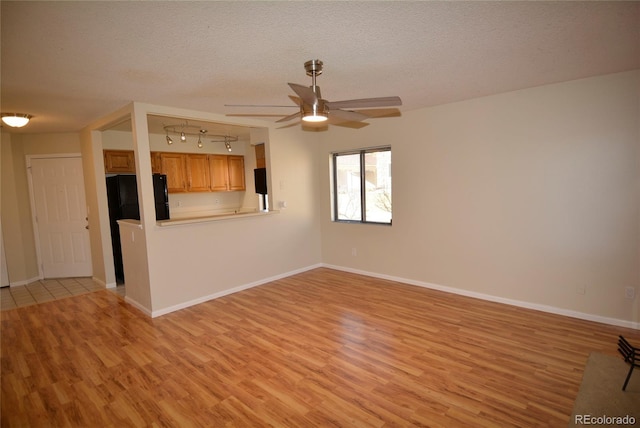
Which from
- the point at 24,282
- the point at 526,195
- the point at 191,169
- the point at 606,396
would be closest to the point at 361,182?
the point at 526,195

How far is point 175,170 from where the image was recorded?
5.94m

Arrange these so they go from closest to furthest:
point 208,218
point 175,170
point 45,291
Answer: point 208,218 → point 45,291 → point 175,170

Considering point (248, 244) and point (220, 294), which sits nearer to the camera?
point (220, 294)

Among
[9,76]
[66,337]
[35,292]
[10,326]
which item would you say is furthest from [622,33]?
[35,292]

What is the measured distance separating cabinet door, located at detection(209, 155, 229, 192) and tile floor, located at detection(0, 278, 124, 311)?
254 cm

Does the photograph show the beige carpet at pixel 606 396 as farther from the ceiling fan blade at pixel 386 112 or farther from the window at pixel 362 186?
the ceiling fan blade at pixel 386 112

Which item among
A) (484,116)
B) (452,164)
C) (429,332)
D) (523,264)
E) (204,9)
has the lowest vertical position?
(429,332)

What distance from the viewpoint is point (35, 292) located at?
16.0 feet

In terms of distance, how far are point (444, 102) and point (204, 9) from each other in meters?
3.13

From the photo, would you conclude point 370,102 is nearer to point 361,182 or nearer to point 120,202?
point 361,182

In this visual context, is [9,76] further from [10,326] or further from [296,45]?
[10,326]

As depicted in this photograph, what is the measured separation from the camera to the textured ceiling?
1787mm

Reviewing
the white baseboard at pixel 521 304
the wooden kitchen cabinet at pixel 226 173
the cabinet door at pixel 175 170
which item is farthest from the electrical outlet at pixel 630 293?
the cabinet door at pixel 175 170

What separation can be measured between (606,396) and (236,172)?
640 cm
